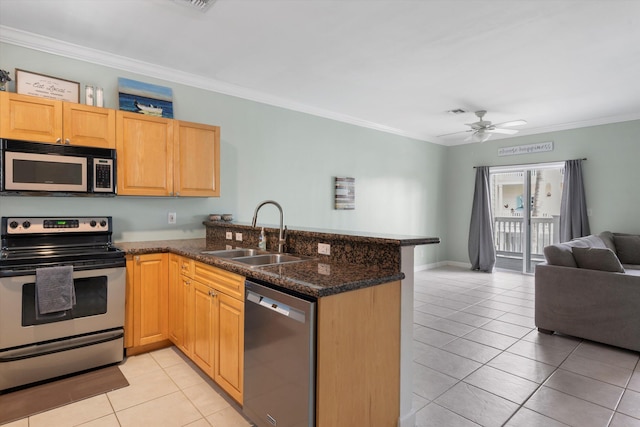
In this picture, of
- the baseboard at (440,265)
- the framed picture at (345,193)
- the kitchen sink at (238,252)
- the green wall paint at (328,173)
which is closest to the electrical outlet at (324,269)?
the kitchen sink at (238,252)

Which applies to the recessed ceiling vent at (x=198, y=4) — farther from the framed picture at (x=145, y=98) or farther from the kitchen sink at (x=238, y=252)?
the kitchen sink at (x=238, y=252)

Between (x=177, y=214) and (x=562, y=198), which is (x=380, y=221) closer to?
(x=562, y=198)

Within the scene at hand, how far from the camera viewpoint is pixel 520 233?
23.4 feet

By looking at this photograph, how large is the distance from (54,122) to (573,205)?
7224 millimetres

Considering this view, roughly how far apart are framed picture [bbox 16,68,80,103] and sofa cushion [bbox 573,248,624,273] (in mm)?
5196

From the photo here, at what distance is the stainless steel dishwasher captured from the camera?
1.58m

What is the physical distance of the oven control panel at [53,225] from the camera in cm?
270

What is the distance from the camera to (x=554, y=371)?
283 cm

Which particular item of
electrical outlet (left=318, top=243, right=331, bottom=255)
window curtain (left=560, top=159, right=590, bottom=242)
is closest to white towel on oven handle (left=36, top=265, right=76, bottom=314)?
electrical outlet (left=318, top=243, right=331, bottom=255)

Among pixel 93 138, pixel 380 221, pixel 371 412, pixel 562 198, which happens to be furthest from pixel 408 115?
pixel 371 412

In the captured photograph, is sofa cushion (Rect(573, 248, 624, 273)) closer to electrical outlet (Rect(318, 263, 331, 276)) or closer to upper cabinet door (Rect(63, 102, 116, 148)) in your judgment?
electrical outlet (Rect(318, 263, 331, 276))

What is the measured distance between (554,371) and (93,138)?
172 inches

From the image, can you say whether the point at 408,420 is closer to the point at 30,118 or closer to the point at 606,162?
the point at 30,118

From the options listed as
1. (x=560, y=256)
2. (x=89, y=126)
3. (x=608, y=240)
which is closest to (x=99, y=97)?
(x=89, y=126)
